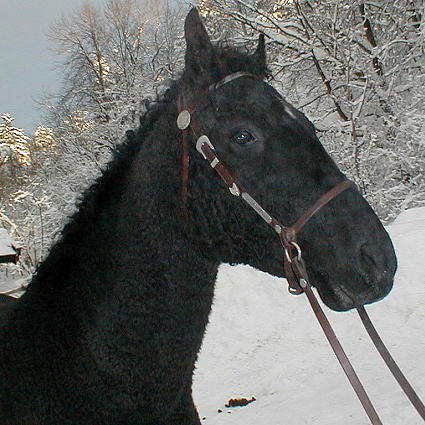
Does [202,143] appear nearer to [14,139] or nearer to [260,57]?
[260,57]

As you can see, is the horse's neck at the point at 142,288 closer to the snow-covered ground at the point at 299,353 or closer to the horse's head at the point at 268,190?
the horse's head at the point at 268,190

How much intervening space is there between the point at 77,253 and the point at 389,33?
11.3 meters

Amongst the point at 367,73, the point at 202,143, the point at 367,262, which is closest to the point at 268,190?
the point at 202,143

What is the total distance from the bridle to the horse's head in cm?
2

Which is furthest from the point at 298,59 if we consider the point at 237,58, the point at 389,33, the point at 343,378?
the point at 237,58

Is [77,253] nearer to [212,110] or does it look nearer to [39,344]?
[39,344]

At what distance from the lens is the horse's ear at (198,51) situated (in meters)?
1.76

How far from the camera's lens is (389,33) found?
1112cm

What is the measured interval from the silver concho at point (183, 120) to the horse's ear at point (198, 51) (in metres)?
0.15

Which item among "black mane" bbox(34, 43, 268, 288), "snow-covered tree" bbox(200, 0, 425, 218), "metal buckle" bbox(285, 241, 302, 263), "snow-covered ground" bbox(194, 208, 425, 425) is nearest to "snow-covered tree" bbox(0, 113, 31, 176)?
"snow-covered tree" bbox(200, 0, 425, 218)

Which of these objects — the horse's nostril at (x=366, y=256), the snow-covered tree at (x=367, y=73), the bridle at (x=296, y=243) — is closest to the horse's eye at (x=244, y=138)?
the bridle at (x=296, y=243)

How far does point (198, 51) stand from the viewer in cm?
182

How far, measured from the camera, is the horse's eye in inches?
68.1

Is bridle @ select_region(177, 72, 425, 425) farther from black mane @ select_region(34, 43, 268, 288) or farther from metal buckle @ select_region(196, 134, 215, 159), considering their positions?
black mane @ select_region(34, 43, 268, 288)
